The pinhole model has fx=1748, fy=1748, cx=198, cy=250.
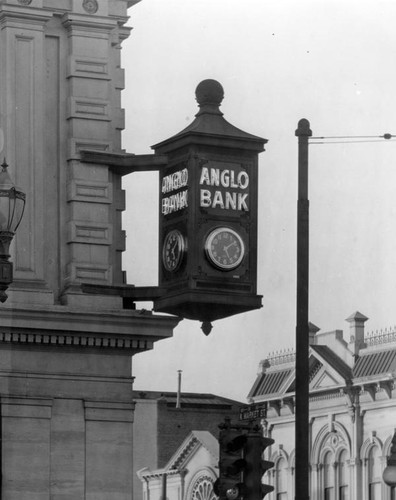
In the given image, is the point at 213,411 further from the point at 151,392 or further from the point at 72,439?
the point at 72,439

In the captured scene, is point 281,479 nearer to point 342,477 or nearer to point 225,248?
point 342,477

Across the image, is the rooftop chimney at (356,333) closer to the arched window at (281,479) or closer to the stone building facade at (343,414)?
the stone building facade at (343,414)

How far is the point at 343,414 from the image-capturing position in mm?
70812

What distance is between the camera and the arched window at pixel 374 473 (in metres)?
68.4

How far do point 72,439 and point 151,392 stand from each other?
7596 cm

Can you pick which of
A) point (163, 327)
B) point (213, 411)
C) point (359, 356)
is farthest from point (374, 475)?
point (163, 327)

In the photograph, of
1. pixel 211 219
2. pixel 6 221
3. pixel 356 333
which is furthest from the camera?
pixel 356 333

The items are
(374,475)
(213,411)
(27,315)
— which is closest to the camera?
(27,315)

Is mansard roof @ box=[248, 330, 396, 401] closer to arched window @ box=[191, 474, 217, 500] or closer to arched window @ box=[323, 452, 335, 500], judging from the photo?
arched window @ box=[323, 452, 335, 500]

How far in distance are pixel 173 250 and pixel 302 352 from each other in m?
5.67

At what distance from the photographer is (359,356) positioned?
7094 cm

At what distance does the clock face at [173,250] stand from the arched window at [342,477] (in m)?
46.5

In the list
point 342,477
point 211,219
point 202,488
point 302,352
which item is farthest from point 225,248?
point 202,488

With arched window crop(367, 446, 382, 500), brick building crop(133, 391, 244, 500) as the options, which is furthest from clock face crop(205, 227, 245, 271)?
A: brick building crop(133, 391, 244, 500)
